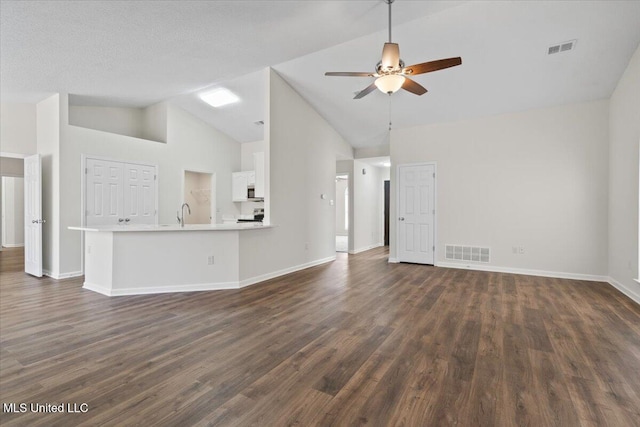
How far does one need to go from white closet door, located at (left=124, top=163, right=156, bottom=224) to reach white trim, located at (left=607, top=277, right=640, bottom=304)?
7909 millimetres

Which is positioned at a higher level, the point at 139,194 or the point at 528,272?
the point at 139,194

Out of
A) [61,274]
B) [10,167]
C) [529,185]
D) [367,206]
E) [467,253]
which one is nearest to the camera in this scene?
[61,274]

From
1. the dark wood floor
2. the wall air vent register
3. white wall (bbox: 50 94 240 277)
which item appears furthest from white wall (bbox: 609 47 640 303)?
white wall (bbox: 50 94 240 277)

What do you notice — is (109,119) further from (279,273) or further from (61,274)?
(279,273)

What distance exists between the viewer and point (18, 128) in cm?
541

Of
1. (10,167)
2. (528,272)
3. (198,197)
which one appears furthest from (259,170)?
(10,167)

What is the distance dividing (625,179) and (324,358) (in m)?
4.86

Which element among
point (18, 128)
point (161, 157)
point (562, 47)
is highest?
point (562, 47)

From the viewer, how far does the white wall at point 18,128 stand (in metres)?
5.28

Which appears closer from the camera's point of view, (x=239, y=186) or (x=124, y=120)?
(x=124, y=120)

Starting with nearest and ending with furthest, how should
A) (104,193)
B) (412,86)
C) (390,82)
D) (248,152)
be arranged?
(390,82) < (412,86) < (104,193) < (248,152)

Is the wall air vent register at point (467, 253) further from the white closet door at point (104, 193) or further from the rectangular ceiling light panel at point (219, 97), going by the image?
the white closet door at point (104, 193)

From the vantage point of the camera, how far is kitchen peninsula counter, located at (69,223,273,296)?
4.14 meters

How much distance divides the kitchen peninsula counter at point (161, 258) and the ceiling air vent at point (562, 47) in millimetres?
4794
